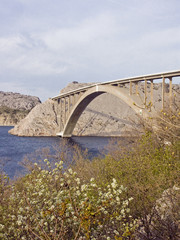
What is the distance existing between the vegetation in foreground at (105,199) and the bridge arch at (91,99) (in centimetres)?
872

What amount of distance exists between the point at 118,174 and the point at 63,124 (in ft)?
123

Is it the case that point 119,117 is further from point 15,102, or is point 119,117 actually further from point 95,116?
point 15,102

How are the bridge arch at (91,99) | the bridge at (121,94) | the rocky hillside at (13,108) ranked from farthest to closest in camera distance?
the rocky hillside at (13,108) < the bridge arch at (91,99) < the bridge at (121,94)

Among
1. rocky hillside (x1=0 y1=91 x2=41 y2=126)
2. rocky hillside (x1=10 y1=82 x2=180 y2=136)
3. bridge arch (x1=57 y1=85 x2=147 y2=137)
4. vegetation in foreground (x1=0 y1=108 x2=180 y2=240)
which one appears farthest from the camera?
rocky hillside (x1=0 y1=91 x2=41 y2=126)

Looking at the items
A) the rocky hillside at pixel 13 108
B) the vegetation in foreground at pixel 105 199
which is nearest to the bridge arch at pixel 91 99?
the vegetation in foreground at pixel 105 199

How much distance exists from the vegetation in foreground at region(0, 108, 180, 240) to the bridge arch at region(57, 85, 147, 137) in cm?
872

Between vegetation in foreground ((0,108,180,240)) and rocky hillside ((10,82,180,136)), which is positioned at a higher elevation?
rocky hillside ((10,82,180,136))

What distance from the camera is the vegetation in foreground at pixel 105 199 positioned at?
335 centimetres

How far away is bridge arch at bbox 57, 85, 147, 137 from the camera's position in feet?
74.5

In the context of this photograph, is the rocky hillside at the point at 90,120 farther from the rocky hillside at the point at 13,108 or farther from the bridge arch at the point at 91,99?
the rocky hillside at the point at 13,108

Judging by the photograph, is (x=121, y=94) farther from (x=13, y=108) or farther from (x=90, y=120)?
(x=13, y=108)

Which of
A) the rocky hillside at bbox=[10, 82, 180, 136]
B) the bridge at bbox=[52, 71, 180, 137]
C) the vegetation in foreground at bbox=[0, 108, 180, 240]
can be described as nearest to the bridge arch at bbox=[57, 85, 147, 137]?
the bridge at bbox=[52, 71, 180, 137]

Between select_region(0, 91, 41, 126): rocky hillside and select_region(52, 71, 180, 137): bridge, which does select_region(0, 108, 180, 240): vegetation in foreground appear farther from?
select_region(0, 91, 41, 126): rocky hillside

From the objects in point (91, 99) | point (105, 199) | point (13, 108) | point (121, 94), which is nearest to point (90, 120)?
point (91, 99)
